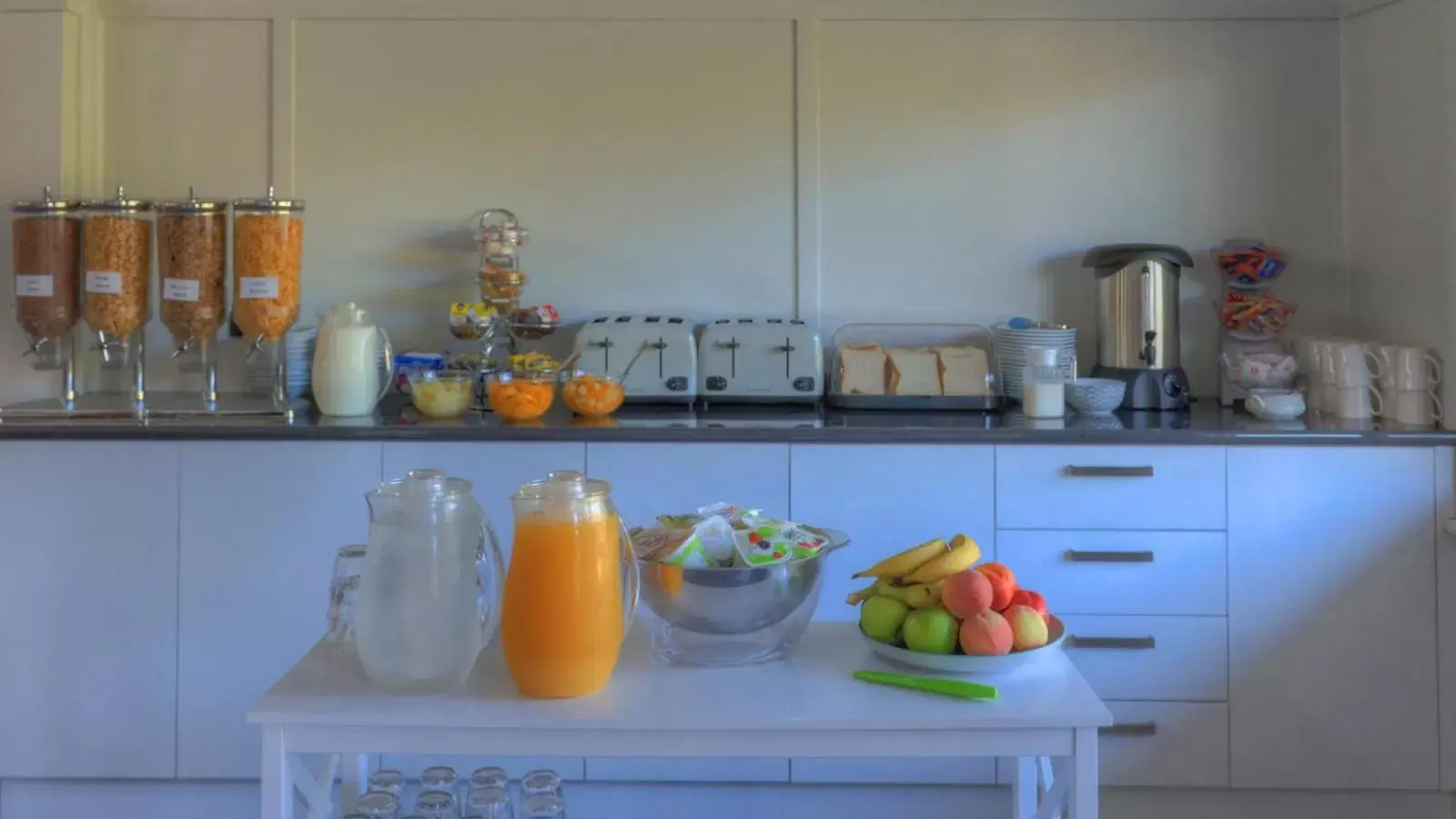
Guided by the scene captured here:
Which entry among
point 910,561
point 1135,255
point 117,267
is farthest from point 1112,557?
point 117,267

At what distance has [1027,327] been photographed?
3.37 meters

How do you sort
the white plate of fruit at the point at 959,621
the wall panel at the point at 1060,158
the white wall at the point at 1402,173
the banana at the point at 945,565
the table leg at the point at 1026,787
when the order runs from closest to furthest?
the white plate of fruit at the point at 959,621 < the banana at the point at 945,565 < the table leg at the point at 1026,787 < the white wall at the point at 1402,173 < the wall panel at the point at 1060,158

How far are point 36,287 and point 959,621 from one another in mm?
2372

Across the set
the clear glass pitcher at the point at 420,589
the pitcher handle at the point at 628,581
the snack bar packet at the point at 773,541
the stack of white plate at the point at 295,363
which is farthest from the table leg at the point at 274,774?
the stack of white plate at the point at 295,363

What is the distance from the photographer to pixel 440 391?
10.1 ft

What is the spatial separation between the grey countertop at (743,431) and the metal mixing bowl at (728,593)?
120 centimetres

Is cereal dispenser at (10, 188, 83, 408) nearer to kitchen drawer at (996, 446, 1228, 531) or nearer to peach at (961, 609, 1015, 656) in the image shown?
kitchen drawer at (996, 446, 1228, 531)

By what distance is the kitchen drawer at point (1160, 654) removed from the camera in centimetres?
287

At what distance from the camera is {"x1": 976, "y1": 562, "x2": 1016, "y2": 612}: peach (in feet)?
5.39

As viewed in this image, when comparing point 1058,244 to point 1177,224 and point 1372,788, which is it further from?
point 1372,788

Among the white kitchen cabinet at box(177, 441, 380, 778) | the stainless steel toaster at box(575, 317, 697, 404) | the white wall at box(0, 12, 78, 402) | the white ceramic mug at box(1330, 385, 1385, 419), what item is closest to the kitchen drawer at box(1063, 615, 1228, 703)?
the white ceramic mug at box(1330, 385, 1385, 419)

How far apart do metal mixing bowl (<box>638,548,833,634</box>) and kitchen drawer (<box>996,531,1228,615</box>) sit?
131cm

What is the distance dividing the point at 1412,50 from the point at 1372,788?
62.5 inches

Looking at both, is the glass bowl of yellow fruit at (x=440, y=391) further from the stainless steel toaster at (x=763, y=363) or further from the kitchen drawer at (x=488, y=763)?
the kitchen drawer at (x=488, y=763)
